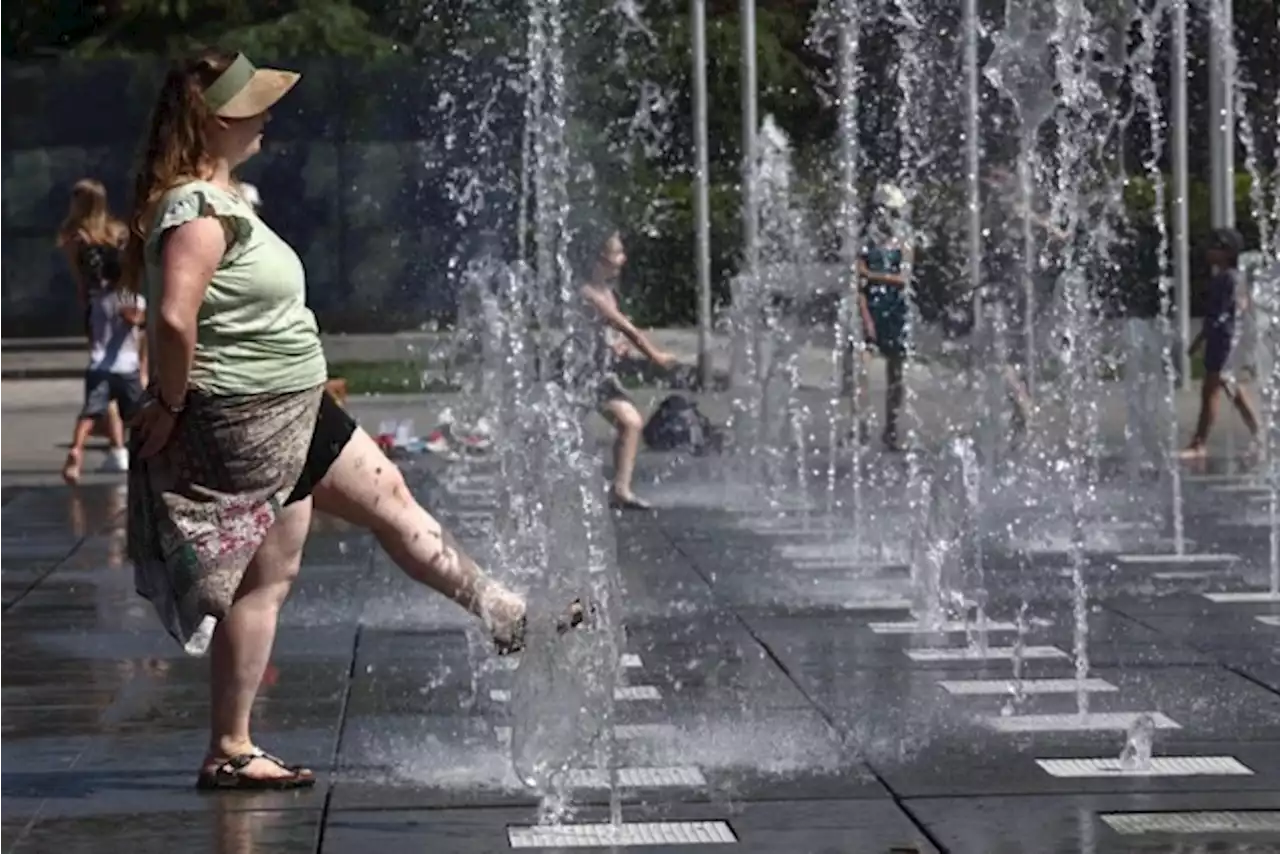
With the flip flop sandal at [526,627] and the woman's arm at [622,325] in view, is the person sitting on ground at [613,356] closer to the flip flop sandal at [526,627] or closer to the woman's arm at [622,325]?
the woman's arm at [622,325]

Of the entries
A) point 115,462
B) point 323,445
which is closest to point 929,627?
point 323,445

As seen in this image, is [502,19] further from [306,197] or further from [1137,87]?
[1137,87]

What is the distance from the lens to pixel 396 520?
7012 millimetres

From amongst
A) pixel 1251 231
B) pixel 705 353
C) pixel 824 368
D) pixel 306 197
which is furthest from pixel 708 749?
pixel 1251 231

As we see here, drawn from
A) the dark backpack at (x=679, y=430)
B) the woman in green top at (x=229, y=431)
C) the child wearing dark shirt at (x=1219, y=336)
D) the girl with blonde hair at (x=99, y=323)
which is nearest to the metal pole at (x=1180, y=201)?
the child wearing dark shirt at (x=1219, y=336)

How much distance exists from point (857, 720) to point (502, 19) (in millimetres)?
27080

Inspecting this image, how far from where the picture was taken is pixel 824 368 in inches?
1033

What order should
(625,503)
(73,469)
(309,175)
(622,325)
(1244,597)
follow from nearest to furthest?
1. (1244,597)
2. (622,325)
3. (625,503)
4. (73,469)
5. (309,175)

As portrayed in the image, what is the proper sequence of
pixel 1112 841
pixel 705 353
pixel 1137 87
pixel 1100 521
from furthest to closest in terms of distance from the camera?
pixel 1137 87, pixel 705 353, pixel 1100 521, pixel 1112 841

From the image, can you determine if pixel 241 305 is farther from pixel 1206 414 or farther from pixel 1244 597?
pixel 1206 414

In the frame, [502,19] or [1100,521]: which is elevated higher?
[502,19]

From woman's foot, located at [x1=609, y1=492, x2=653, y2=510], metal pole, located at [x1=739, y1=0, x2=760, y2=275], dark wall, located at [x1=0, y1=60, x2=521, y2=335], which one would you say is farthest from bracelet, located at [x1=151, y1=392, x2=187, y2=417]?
dark wall, located at [x1=0, y1=60, x2=521, y2=335]

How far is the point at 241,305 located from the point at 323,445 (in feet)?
1.37

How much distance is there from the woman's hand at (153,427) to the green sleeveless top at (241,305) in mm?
98
